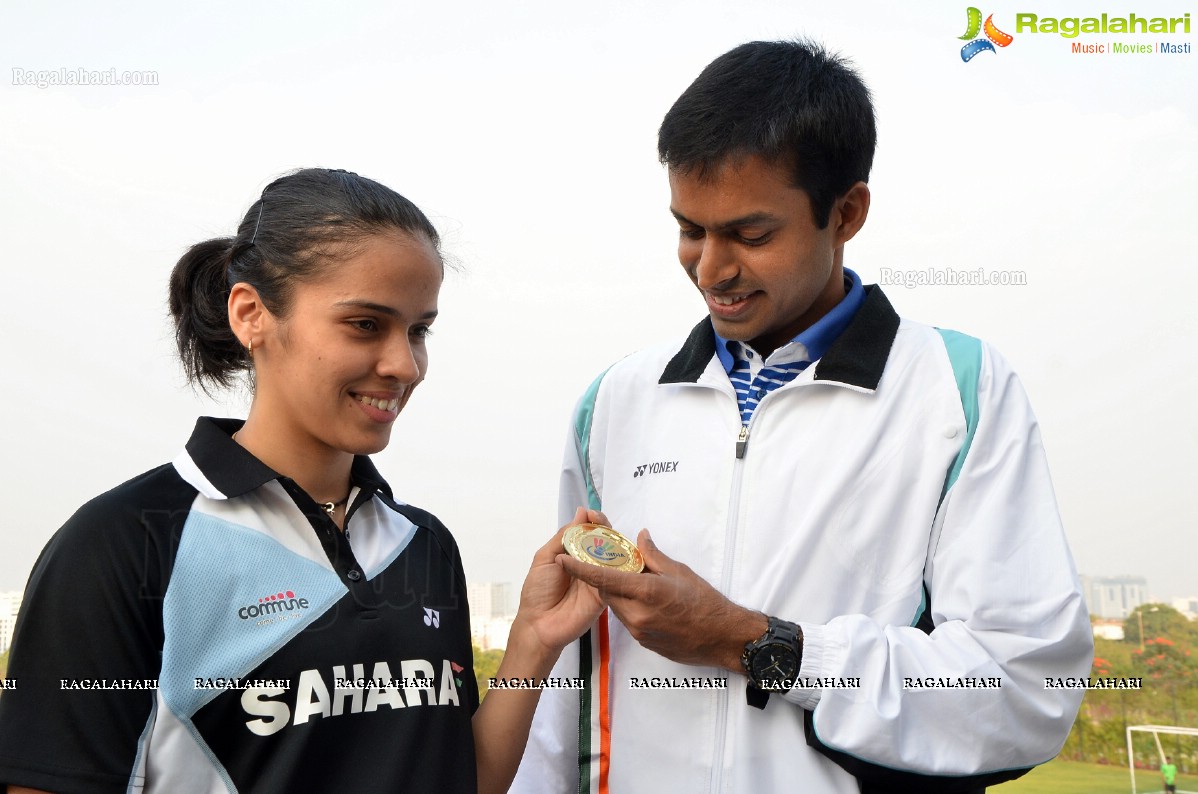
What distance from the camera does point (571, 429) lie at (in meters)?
2.63

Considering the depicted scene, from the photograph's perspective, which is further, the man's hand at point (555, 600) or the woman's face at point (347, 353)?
the man's hand at point (555, 600)

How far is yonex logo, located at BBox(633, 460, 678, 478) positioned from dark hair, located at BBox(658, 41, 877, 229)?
0.62 meters

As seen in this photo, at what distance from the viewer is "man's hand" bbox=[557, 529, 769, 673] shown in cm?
201

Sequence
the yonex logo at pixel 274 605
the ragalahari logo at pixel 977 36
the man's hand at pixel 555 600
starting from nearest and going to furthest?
the yonex logo at pixel 274 605 → the man's hand at pixel 555 600 → the ragalahari logo at pixel 977 36

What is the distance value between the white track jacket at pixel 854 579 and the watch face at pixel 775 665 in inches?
1.0

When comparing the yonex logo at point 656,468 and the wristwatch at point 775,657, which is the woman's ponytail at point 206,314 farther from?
the wristwatch at point 775,657

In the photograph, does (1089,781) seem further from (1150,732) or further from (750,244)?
(750,244)

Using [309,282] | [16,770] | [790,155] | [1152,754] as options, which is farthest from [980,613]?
[1152,754]

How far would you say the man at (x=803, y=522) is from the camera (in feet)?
6.59

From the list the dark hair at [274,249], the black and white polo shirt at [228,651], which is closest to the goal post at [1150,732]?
the black and white polo shirt at [228,651]

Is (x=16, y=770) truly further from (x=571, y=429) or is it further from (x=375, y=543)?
(x=571, y=429)

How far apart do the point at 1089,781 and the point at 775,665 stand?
4.61 m

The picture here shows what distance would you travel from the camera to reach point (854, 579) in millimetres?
2162

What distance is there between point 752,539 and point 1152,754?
4886 mm
